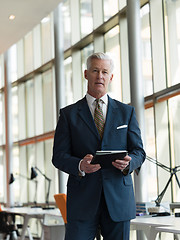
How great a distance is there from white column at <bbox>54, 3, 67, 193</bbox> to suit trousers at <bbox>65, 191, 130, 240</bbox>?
21.3 ft

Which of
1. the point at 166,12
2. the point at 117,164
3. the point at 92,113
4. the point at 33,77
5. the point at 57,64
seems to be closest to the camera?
the point at 117,164

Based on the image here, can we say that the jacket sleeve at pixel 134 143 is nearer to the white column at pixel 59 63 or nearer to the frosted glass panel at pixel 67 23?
the white column at pixel 59 63

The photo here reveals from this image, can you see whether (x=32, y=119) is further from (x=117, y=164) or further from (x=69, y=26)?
(x=117, y=164)

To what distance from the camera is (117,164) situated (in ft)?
6.16

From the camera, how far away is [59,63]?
879 cm

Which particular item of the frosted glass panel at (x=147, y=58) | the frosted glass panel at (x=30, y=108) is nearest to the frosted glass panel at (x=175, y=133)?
the frosted glass panel at (x=147, y=58)

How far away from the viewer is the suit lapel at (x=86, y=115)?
6.54 feet

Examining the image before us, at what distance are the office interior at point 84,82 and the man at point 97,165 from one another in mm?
3046

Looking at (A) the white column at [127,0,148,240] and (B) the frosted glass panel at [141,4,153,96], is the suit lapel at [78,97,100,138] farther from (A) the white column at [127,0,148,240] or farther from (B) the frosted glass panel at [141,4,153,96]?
(B) the frosted glass panel at [141,4,153,96]

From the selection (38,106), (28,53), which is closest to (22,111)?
(38,106)

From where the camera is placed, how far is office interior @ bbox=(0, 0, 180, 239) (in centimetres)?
598

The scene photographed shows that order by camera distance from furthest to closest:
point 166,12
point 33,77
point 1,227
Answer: point 33,77, point 1,227, point 166,12

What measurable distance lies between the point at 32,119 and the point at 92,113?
8845mm

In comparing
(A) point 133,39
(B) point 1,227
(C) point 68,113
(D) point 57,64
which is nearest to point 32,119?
(D) point 57,64
